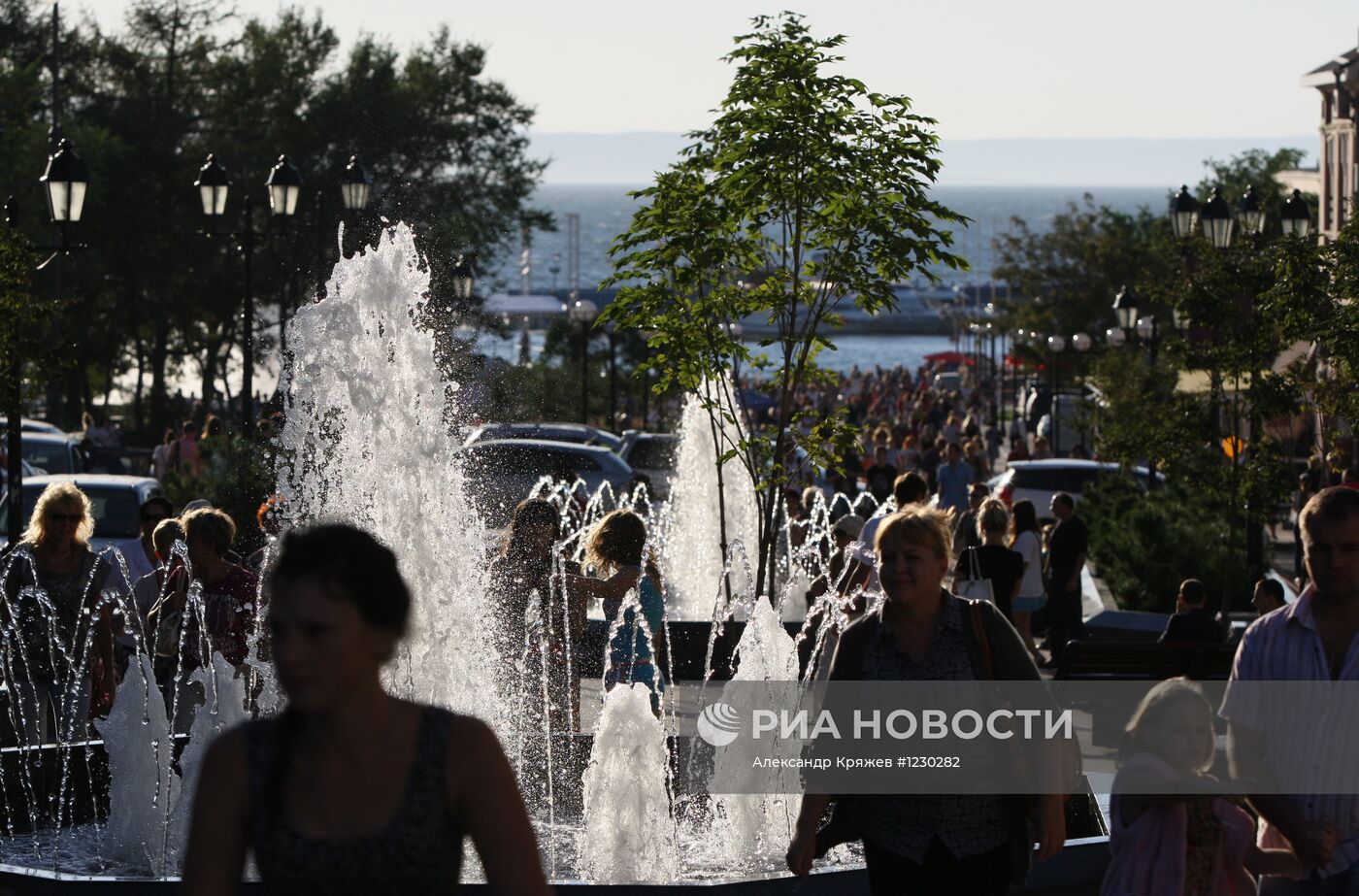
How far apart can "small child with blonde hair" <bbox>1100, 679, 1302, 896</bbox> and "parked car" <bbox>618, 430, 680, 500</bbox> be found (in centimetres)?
2036

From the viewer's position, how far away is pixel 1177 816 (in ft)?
17.9

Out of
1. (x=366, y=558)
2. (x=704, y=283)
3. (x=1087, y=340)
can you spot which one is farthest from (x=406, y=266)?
(x=1087, y=340)

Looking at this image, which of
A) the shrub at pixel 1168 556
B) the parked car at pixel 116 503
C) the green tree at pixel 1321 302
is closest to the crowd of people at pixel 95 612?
the parked car at pixel 116 503

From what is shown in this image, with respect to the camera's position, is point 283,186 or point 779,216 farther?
point 283,186

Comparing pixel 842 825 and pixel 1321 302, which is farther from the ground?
pixel 1321 302

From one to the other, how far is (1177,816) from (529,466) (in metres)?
18.5

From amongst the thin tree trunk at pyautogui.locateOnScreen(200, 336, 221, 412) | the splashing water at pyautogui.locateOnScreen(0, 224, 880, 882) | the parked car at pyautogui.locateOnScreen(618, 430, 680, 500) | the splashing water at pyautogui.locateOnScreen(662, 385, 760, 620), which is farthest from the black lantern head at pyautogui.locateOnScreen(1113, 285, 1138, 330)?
the thin tree trunk at pyautogui.locateOnScreen(200, 336, 221, 412)

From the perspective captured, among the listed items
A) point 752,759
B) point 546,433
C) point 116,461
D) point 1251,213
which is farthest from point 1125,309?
point 752,759

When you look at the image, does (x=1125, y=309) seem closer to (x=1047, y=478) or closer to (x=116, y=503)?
(x=1047, y=478)

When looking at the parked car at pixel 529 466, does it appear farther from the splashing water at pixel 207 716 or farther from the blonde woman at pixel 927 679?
the blonde woman at pixel 927 679

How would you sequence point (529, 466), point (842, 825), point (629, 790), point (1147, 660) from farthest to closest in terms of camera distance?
point (529, 466) → point (1147, 660) → point (629, 790) → point (842, 825)

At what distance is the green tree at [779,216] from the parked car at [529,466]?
8.50 m

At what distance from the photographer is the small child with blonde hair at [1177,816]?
17.8 feet

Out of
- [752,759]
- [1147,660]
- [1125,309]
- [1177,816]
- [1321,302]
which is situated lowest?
[752,759]
